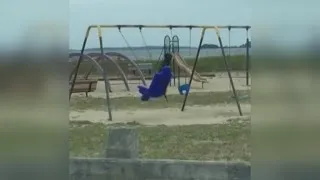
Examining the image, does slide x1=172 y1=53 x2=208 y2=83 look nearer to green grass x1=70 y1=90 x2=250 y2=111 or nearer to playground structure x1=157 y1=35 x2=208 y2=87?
playground structure x1=157 y1=35 x2=208 y2=87

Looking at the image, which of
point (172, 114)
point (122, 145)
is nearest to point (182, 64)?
point (172, 114)

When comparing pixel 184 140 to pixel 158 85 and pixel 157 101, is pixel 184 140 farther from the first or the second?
pixel 157 101

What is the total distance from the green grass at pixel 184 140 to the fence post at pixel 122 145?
0.37 metres

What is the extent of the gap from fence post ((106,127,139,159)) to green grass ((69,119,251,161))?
1.20 ft

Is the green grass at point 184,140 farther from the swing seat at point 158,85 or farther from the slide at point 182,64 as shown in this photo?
the slide at point 182,64

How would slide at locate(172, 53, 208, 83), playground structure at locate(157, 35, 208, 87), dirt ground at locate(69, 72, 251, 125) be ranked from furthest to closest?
slide at locate(172, 53, 208, 83), playground structure at locate(157, 35, 208, 87), dirt ground at locate(69, 72, 251, 125)

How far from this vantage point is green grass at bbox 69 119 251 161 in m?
3.95

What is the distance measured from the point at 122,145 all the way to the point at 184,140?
2344mm

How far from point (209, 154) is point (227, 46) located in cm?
203

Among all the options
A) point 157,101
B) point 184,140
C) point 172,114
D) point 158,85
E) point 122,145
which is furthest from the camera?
point 157,101

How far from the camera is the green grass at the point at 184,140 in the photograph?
13.0ft

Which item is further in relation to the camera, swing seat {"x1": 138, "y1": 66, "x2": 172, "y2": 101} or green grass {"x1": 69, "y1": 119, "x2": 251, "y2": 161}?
swing seat {"x1": 138, "y1": 66, "x2": 172, "y2": 101}

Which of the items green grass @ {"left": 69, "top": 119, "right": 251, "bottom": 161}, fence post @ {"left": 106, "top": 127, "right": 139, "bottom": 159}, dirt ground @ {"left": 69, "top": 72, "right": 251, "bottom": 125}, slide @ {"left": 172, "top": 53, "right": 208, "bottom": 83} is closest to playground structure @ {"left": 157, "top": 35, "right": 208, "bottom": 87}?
slide @ {"left": 172, "top": 53, "right": 208, "bottom": 83}

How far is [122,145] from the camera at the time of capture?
2.88 metres
